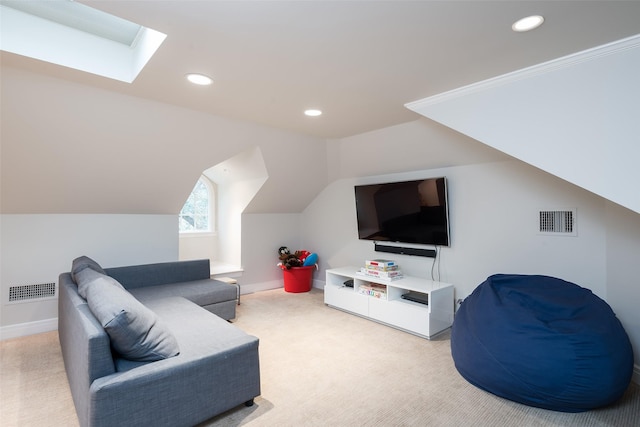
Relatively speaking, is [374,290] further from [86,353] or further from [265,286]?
[86,353]

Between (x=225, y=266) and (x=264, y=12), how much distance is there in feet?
13.5

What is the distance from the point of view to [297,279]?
508 cm

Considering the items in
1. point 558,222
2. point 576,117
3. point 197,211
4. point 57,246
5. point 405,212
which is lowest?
point 57,246

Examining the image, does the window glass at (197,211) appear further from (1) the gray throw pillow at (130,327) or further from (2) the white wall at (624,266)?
(2) the white wall at (624,266)

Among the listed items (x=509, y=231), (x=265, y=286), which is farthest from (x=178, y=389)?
(x=265, y=286)

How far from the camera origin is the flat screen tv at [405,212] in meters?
3.74

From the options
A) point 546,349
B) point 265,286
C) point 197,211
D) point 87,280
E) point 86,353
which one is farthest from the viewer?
point 197,211

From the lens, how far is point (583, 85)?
6.84 ft

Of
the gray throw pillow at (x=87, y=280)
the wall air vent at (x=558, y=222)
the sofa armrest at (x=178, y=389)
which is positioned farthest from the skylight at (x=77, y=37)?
the wall air vent at (x=558, y=222)

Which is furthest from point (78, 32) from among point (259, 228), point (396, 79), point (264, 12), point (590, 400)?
point (590, 400)

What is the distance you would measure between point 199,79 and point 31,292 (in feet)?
9.60

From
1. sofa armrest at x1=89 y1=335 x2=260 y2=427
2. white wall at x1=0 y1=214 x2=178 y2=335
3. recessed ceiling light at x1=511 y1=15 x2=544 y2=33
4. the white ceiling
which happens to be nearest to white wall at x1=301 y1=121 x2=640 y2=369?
the white ceiling

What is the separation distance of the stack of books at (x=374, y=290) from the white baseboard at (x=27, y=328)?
3.39 m

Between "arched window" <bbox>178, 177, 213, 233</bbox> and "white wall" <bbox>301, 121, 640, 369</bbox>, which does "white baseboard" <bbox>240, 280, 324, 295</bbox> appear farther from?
"arched window" <bbox>178, 177, 213, 233</bbox>
